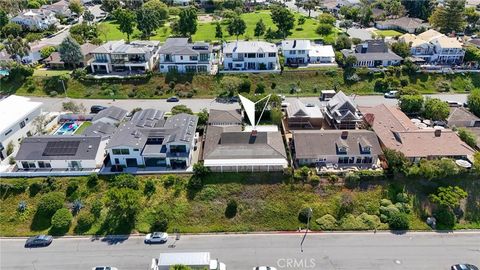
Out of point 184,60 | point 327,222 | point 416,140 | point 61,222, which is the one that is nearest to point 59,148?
point 61,222

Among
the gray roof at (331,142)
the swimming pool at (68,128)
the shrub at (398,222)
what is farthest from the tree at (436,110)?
the swimming pool at (68,128)

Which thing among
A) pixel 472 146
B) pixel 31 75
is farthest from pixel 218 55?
pixel 472 146

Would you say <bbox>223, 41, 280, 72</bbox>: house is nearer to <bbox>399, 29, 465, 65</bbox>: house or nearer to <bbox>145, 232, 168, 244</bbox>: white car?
<bbox>399, 29, 465, 65</bbox>: house

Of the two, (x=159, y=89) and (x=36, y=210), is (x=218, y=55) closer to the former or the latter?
(x=159, y=89)

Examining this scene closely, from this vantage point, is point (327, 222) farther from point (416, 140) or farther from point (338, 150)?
point (416, 140)

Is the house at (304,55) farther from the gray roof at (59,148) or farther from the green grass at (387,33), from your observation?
the gray roof at (59,148)
